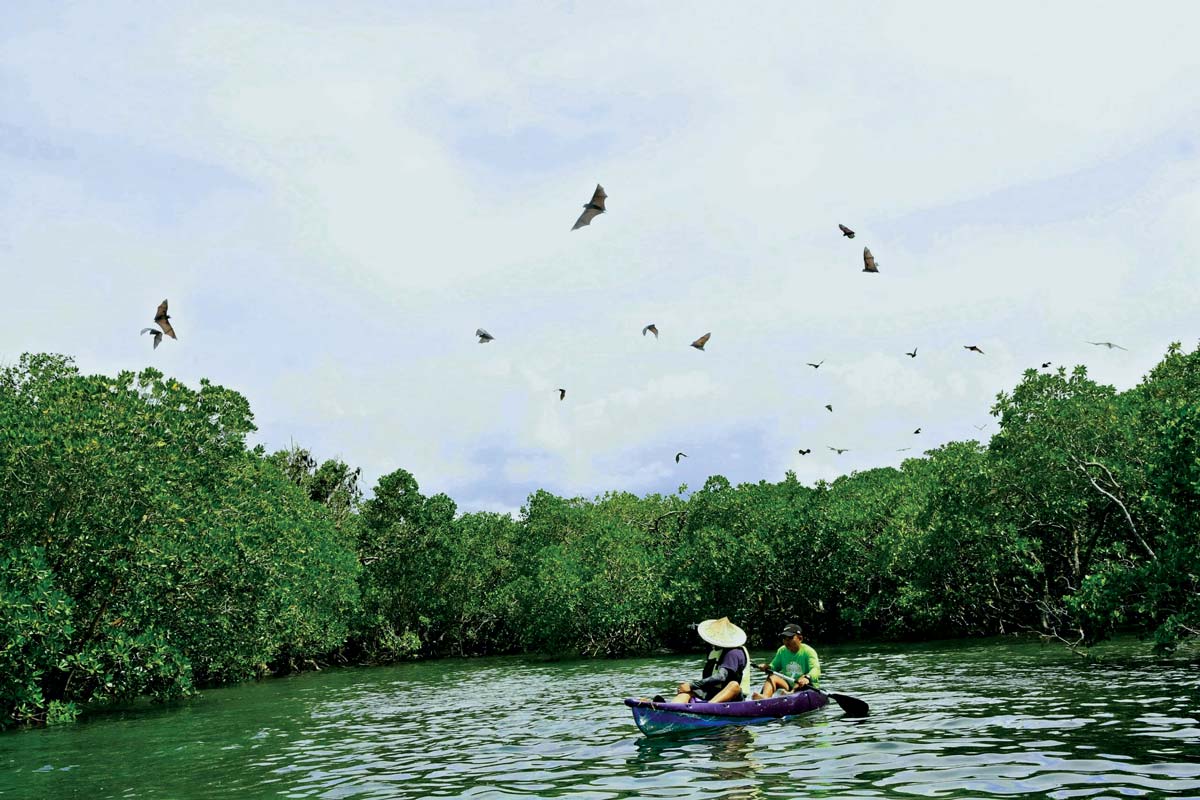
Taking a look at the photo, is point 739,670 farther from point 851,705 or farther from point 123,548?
point 123,548

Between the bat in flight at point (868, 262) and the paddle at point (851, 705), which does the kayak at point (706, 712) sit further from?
the bat in flight at point (868, 262)

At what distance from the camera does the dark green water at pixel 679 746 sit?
449 inches

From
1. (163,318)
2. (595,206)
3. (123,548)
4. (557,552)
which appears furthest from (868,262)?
(557,552)

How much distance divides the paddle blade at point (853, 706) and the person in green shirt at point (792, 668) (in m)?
0.71

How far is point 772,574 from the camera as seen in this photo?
42.6 metres

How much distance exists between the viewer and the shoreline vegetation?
2309 cm

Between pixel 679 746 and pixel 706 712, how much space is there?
0.91m

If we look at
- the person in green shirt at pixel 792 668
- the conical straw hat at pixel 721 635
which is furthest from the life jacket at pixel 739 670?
the person in green shirt at pixel 792 668

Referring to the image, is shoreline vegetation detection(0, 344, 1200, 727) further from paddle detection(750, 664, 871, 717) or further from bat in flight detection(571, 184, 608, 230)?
bat in flight detection(571, 184, 608, 230)

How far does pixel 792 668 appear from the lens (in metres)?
18.8

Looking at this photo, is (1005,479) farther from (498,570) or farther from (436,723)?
(498,570)

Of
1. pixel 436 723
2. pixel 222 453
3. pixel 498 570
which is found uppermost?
pixel 222 453

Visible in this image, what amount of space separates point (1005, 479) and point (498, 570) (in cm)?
3140

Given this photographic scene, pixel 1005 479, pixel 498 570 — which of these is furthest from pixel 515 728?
pixel 498 570
